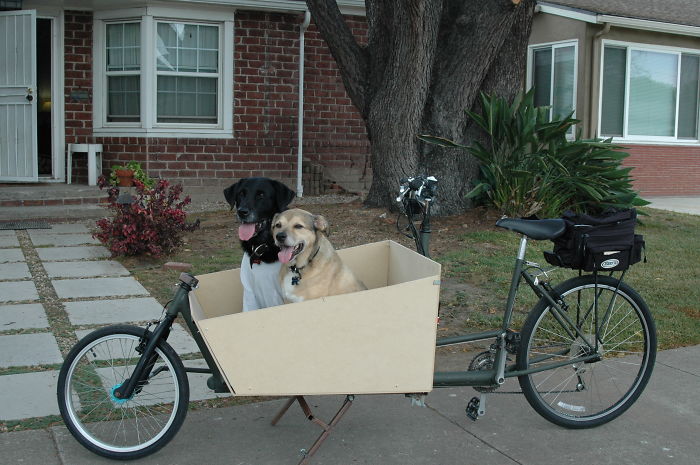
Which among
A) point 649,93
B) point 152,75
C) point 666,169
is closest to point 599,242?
point 152,75

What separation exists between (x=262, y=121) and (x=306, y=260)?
9340 millimetres

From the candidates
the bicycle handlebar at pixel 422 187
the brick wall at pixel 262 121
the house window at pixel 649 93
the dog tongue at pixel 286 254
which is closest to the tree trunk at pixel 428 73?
the brick wall at pixel 262 121

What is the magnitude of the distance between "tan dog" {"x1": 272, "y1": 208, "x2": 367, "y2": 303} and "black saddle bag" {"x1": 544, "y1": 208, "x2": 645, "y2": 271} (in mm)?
1116

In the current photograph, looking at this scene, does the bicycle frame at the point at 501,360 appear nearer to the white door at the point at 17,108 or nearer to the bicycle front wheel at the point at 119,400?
the bicycle front wheel at the point at 119,400

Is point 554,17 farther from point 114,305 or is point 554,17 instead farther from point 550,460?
point 550,460

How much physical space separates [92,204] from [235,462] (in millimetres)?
8278

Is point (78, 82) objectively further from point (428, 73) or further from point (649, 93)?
point (649, 93)

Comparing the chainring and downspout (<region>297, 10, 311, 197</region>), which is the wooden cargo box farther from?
downspout (<region>297, 10, 311, 197</region>)

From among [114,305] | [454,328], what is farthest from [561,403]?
[114,305]

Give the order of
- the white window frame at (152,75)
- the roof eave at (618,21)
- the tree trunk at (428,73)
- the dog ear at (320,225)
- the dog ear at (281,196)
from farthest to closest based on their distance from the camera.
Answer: the roof eave at (618,21)
the white window frame at (152,75)
the tree trunk at (428,73)
the dog ear at (281,196)
the dog ear at (320,225)

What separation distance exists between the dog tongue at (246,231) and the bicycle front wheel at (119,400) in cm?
75

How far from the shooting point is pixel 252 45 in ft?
41.6

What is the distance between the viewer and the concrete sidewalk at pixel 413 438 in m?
3.73

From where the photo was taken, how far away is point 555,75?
1641 cm
